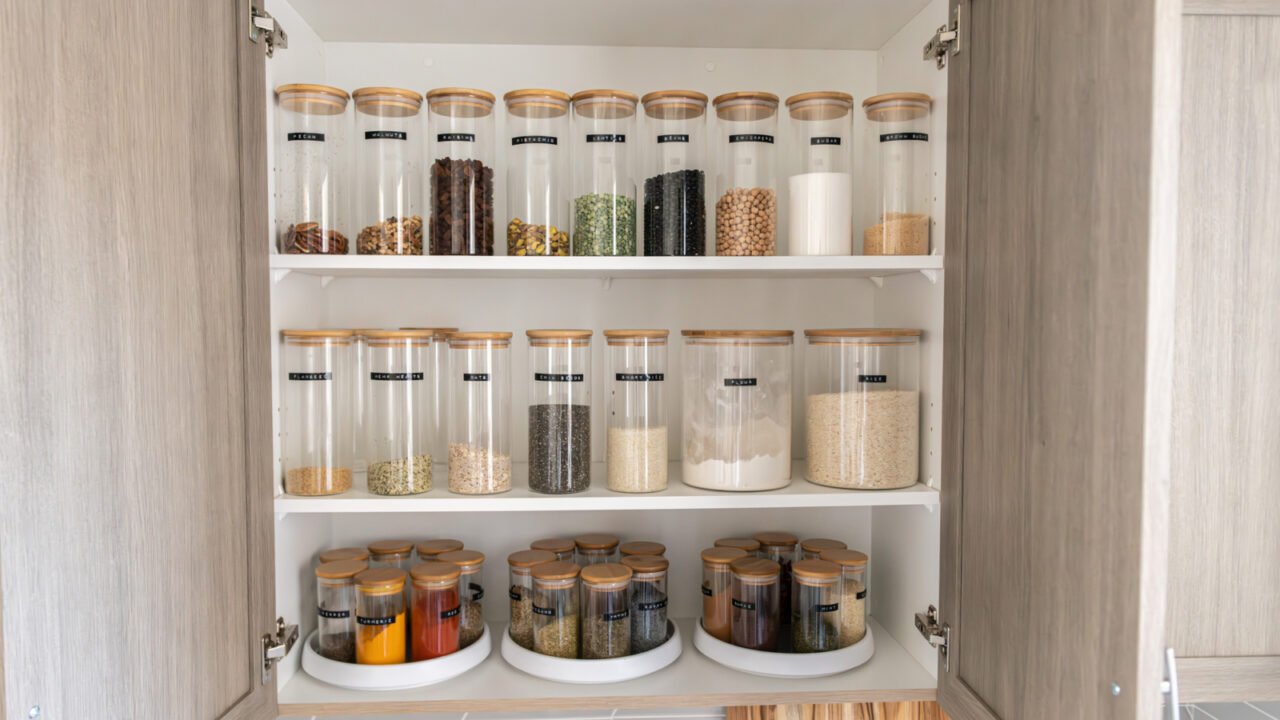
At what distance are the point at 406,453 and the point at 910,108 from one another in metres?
1.03

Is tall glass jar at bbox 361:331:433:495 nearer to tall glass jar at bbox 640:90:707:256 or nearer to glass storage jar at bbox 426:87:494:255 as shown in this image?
glass storage jar at bbox 426:87:494:255

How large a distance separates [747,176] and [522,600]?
85 cm

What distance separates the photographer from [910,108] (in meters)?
1.37

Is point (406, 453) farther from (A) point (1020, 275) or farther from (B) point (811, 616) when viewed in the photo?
(A) point (1020, 275)

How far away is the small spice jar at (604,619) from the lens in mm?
1393

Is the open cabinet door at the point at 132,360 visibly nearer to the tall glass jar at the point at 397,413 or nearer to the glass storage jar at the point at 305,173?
the glass storage jar at the point at 305,173

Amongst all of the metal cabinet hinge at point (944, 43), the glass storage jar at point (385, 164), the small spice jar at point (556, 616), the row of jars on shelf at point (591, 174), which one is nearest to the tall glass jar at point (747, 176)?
the row of jars on shelf at point (591, 174)

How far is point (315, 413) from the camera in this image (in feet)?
4.47

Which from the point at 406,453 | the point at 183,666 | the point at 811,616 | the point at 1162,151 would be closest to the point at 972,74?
the point at 1162,151

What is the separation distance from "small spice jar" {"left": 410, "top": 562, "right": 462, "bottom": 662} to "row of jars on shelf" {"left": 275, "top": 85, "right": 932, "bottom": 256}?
549 mm

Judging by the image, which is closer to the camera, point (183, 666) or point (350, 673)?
point (183, 666)

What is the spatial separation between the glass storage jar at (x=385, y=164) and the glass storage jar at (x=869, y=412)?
745 mm

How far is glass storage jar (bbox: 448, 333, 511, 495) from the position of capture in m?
1.36

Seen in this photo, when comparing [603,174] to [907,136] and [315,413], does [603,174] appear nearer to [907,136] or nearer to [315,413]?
[907,136]
